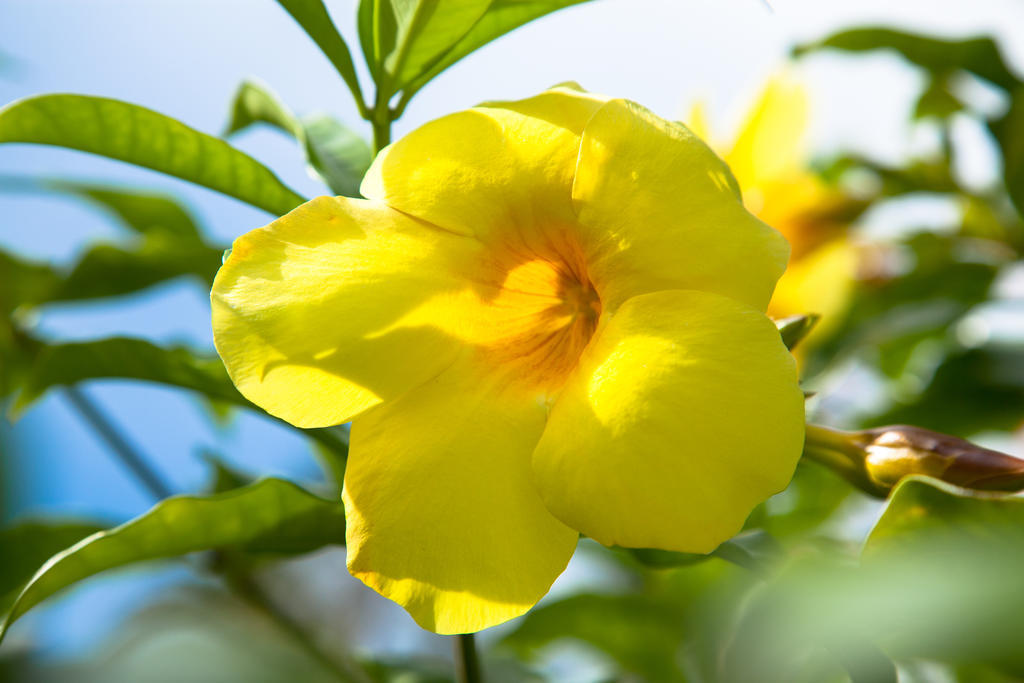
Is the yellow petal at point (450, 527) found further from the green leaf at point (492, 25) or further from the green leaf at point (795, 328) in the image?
the green leaf at point (492, 25)

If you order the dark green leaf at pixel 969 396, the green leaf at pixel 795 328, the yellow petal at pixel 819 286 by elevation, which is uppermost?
the green leaf at pixel 795 328

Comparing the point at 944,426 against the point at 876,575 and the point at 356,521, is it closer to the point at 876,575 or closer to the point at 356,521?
the point at 876,575

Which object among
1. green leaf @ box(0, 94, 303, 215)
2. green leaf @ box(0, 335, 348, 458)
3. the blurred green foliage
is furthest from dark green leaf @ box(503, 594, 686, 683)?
green leaf @ box(0, 94, 303, 215)

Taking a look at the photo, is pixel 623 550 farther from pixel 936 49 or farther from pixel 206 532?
pixel 936 49

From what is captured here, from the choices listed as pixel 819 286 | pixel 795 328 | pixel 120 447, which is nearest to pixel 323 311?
pixel 795 328

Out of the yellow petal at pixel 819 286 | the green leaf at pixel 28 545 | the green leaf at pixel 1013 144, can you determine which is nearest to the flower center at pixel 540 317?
the yellow petal at pixel 819 286

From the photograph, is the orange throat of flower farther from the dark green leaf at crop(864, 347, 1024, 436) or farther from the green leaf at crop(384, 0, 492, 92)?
the dark green leaf at crop(864, 347, 1024, 436)
